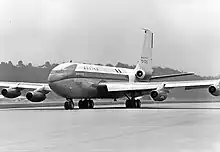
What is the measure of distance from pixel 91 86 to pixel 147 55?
1463 centimetres

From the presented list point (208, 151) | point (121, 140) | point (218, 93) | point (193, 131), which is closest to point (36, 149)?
point (121, 140)

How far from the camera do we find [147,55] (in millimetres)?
52906

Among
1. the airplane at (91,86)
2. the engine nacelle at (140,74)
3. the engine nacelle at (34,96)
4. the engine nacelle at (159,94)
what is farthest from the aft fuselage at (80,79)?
the engine nacelle at (159,94)

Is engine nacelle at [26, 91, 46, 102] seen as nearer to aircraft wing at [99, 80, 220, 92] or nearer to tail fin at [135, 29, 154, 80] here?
aircraft wing at [99, 80, 220, 92]

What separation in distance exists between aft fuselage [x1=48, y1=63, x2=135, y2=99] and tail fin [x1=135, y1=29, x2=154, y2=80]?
7.20 m

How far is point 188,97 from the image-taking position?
62.5 metres

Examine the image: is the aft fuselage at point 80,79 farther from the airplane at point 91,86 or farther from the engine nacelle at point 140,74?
the engine nacelle at point 140,74

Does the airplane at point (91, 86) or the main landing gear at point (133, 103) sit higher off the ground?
the airplane at point (91, 86)

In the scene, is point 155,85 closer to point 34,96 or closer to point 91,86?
point 91,86

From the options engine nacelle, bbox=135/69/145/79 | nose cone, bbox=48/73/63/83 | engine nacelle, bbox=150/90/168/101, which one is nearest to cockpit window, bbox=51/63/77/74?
nose cone, bbox=48/73/63/83

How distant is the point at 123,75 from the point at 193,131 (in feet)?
107

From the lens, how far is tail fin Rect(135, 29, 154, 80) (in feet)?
169

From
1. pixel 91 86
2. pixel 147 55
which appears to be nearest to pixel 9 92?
pixel 91 86

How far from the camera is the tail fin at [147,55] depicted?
51.5 metres
